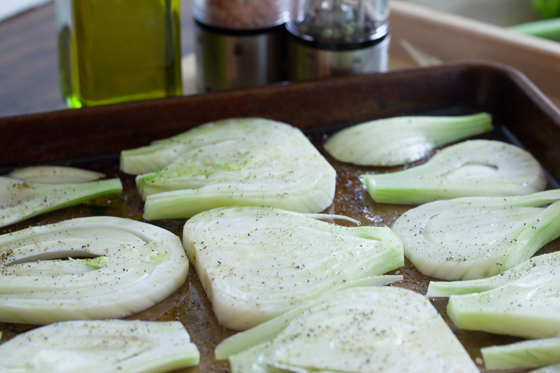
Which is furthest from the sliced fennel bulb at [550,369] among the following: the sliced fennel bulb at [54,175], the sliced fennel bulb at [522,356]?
the sliced fennel bulb at [54,175]

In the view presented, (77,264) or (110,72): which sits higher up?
(110,72)

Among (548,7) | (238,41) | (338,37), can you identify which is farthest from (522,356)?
(548,7)

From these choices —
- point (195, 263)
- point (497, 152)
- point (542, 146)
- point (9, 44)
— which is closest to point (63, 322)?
point (195, 263)

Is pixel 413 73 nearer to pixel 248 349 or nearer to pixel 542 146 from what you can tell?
pixel 542 146

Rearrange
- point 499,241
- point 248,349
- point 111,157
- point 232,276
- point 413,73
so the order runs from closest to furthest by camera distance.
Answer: point 248,349 < point 232,276 < point 499,241 < point 111,157 < point 413,73

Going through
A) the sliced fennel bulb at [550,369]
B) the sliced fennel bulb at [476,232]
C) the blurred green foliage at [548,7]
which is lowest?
the sliced fennel bulb at [550,369]

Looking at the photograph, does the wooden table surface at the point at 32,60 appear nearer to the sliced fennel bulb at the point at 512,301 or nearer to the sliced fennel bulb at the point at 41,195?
the sliced fennel bulb at the point at 41,195
